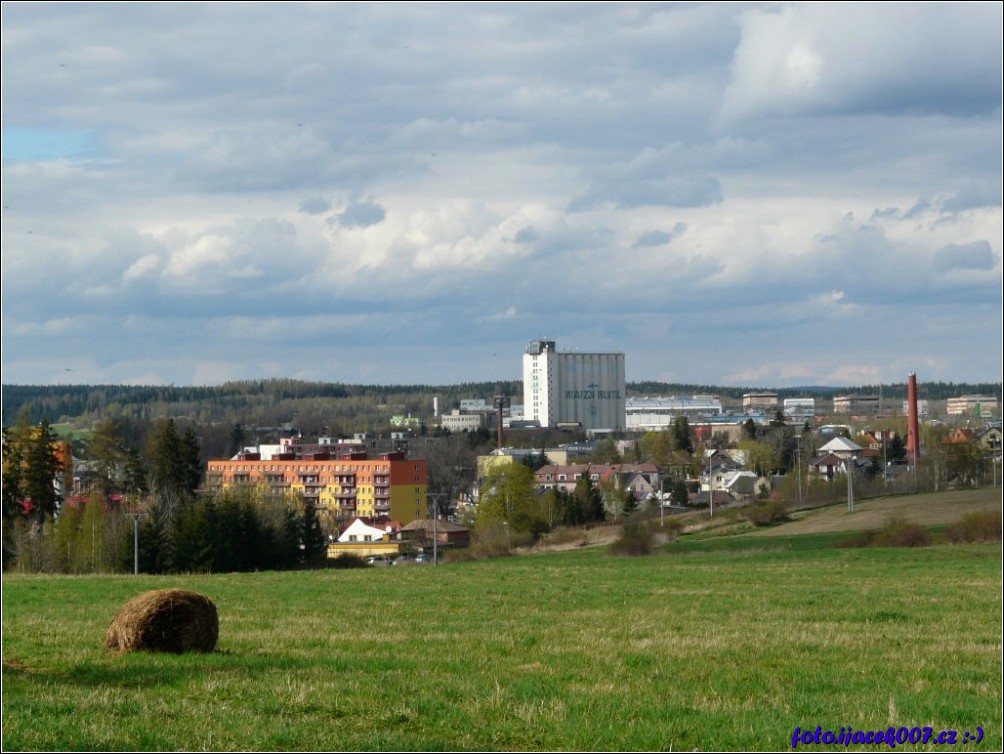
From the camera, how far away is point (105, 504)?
87.8 metres

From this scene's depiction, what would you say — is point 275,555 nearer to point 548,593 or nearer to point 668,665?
point 548,593

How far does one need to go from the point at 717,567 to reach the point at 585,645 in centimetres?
2603

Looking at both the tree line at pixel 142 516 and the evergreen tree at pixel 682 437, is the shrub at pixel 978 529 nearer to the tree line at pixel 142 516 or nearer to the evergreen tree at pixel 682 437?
the tree line at pixel 142 516

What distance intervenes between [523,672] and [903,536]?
47024 mm

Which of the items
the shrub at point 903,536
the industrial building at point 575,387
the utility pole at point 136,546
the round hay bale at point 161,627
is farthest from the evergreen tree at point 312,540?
the industrial building at point 575,387

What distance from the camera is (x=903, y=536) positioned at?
197ft

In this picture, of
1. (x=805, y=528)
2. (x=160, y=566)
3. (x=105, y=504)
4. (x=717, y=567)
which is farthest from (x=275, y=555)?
(x=717, y=567)

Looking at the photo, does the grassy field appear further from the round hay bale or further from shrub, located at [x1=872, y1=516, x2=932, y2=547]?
shrub, located at [x1=872, y1=516, x2=932, y2=547]

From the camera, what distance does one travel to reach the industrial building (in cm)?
15888

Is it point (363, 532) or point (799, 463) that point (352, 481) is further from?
point (799, 463)

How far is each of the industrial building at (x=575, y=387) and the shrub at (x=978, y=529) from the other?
319ft

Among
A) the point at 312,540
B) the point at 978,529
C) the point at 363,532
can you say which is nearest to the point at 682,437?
the point at 363,532

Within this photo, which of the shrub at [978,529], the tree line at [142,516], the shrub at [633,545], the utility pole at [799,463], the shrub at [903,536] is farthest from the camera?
the utility pole at [799,463]

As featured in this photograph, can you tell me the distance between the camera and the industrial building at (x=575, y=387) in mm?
158875
